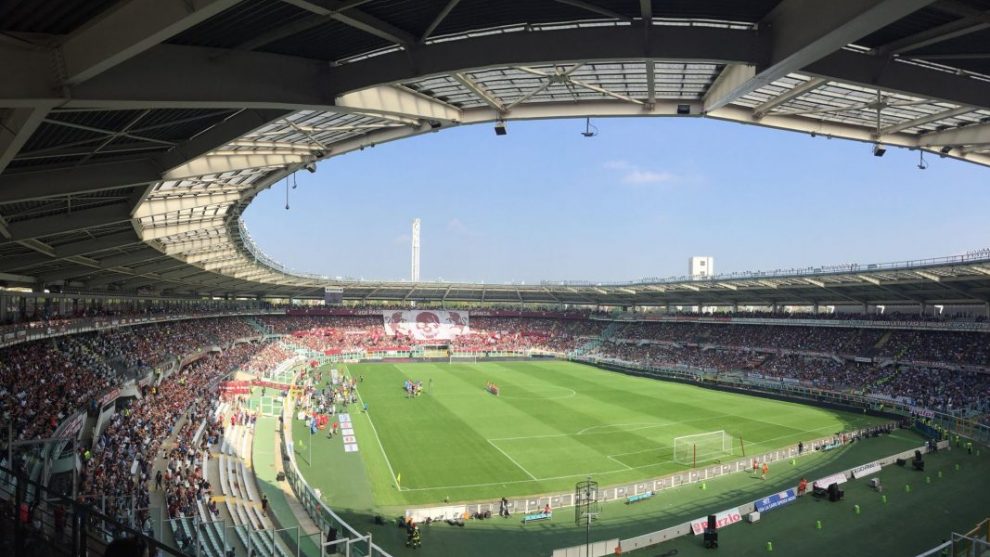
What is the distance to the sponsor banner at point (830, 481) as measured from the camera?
22969mm

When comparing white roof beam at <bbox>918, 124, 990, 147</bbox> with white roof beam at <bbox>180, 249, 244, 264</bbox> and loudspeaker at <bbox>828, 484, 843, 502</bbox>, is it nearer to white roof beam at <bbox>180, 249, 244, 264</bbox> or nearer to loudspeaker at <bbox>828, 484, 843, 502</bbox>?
loudspeaker at <bbox>828, 484, 843, 502</bbox>

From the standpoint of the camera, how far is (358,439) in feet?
99.1

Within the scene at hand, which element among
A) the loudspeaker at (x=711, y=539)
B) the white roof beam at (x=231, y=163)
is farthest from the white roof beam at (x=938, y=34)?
the loudspeaker at (x=711, y=539)

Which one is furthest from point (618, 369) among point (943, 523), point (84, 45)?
point (84, 45)

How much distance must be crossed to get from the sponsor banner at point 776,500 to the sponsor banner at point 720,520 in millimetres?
1225

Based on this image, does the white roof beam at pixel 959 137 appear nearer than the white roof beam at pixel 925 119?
No

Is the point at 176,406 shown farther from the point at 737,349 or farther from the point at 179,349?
the point at 737,349

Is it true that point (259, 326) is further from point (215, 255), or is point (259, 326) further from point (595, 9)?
point (595, 9)

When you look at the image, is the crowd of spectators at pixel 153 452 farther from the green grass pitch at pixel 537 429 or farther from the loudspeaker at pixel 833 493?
the loudspeaker at pixel 833 493

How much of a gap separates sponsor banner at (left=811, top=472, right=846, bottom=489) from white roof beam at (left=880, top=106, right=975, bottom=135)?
1754 cm

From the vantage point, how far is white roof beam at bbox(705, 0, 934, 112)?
4633 millimetres

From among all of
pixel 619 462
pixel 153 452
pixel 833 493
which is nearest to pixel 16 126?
pixel 153 452

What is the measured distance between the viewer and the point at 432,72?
288 inches

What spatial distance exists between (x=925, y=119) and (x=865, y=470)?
21.2 m
